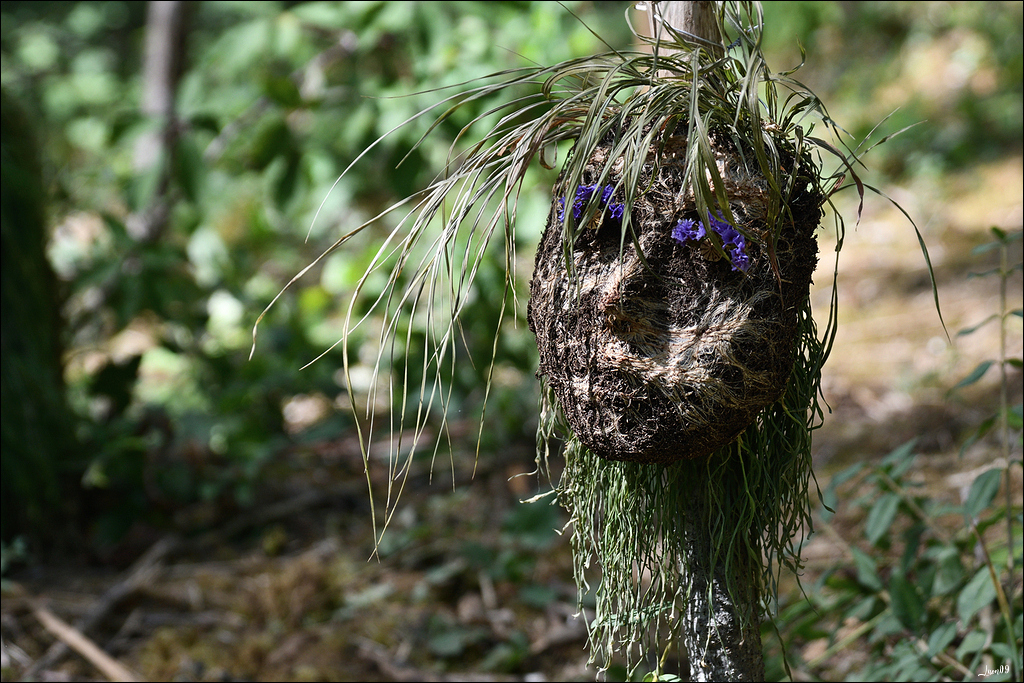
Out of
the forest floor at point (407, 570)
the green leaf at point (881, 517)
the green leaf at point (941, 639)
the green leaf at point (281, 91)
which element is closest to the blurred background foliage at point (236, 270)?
the green leaf at point (281, 91)

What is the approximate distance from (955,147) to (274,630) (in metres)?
4.76

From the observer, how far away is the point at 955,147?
4621 millimetres

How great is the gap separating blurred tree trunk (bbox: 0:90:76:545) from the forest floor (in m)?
0.22

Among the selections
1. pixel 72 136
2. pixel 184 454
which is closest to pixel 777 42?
pixel 184 454

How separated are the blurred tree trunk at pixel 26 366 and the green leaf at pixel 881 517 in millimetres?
2246

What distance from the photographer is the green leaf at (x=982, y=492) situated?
54.7 inches

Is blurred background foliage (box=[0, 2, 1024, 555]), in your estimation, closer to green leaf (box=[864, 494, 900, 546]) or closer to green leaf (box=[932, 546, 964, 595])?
green leaf (box=[864, 494, 900, 546])

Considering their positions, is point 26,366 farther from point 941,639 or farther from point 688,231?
point 941,639

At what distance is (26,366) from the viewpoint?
2.20 meters

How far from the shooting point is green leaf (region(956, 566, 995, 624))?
1.38 meters

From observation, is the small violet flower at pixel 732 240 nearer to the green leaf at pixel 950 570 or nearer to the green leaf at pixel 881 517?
the green leaf at pixel 881 517

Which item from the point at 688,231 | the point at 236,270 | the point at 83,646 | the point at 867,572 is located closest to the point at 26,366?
the point at 83,646

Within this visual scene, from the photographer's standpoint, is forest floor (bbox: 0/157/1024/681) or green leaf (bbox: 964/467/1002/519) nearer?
green leaf (bbox: 964/467/1002/519)

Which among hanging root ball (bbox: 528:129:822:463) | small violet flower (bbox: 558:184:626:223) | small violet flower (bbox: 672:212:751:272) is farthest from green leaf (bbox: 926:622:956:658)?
small violet flower (bbox: 558:184:626:223)
